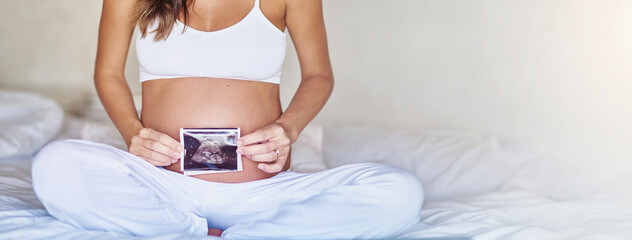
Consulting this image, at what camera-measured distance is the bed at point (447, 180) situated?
130 cm

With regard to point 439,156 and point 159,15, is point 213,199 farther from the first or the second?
point 439,156

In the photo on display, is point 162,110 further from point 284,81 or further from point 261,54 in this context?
point 284,81

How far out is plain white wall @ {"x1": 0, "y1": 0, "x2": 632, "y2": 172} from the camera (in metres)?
2.24

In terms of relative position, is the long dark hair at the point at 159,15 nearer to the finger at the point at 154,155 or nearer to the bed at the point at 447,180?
the finger at the point at 154,155

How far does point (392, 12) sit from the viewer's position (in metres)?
2.68

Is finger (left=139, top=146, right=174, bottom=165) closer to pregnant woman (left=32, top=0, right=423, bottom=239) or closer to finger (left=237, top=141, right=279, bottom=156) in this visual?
pregnant woman (left=32, top=0, right=423, bottom=239)

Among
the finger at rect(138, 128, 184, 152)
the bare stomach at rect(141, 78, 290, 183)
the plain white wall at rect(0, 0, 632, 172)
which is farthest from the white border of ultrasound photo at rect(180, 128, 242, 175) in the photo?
the plain white wall at rect(0, 0, 632, 172)

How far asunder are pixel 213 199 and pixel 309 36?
21.5 inches

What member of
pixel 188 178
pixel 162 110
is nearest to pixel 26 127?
pixel 162 110

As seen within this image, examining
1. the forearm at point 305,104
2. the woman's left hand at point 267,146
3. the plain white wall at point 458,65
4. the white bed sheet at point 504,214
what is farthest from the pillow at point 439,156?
the woman's left hand at point 267,146

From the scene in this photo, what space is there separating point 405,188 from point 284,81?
1608 millimetres

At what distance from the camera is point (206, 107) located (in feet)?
4.80

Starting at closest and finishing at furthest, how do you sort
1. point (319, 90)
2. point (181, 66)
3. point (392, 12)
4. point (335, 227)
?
point (335, 227) → point (181, 66) → point (319, 90) → point (392, 12)

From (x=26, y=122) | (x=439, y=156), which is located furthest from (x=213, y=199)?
(x=26, y=122)
